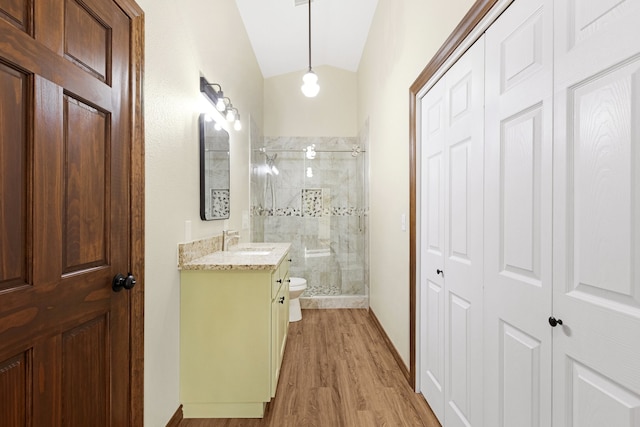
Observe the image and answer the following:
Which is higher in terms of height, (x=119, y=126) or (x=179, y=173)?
(x=119, y=126)

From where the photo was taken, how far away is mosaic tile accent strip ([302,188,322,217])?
430 centimetres

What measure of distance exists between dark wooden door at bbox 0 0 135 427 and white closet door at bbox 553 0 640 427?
1.48m

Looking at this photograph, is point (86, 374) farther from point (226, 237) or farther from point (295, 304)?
point (295, 304)

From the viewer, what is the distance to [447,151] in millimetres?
1730

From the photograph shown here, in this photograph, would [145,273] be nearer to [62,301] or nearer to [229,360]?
[62,301]

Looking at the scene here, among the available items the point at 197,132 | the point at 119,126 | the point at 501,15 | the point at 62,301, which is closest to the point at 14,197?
the point at 62,301

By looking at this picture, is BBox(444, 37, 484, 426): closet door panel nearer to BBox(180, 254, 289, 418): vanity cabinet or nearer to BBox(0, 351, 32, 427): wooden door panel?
BBox(180, 254, 289, 418): vanity cabinet

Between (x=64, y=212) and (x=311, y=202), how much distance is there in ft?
11.0

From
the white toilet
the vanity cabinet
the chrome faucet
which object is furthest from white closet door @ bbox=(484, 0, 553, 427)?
the white toilet

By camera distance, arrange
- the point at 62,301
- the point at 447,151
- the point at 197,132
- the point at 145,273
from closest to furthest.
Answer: the point at 62,301
the point at 145,273
the point at 447,151
the point at 197,132

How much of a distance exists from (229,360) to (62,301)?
102 cm

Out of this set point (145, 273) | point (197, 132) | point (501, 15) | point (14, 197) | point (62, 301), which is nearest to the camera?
point (14, 197)

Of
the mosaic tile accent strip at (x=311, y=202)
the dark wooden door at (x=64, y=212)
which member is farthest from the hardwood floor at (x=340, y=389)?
the mosaic tile accent strip at (x=311, y=202)

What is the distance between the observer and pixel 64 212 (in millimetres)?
1014
